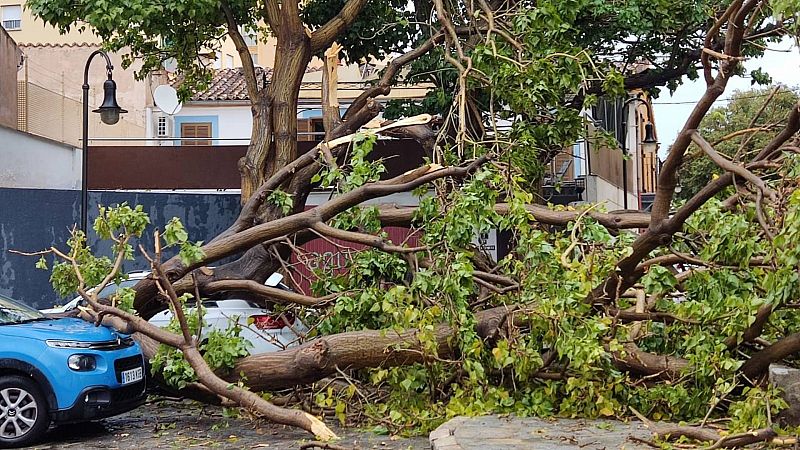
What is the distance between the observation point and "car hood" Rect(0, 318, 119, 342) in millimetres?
9320

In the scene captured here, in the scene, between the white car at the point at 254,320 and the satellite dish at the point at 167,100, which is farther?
the satellite dish at the point at 167,100

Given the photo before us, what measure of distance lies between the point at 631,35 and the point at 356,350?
988 cm

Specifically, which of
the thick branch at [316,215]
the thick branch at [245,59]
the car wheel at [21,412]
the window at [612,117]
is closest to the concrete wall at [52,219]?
the thick branch at [245,59]

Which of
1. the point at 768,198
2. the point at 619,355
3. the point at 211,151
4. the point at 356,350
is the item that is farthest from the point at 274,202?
the point at 211,151

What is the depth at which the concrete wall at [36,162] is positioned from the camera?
20.2 m

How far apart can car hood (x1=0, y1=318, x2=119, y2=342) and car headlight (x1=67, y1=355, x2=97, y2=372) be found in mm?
190

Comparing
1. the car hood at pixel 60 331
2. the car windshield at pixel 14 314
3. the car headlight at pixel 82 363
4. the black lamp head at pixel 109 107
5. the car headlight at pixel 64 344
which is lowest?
the car headlight at pixel 82 363

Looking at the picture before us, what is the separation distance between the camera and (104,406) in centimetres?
930

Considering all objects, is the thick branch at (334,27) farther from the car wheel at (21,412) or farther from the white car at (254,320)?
the car wheel at (21,412)

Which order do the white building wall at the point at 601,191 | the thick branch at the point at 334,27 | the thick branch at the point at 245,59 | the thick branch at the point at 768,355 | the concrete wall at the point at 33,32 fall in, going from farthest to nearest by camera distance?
the concrete wall at the point at 33,32 → the white building wall at the point at 601,191 → the thick branch at the point at 245,59 → the thick branch at the point at 334,27 → the thick branch at the point at 768,355

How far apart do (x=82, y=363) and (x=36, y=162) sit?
1329 centimetres

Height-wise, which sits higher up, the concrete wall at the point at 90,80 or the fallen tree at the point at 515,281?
the concrete wall at the point at 90,80

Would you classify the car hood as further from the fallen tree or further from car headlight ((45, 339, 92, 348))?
the fallen tree

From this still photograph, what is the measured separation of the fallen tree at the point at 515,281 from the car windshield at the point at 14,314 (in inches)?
→ 23.7
